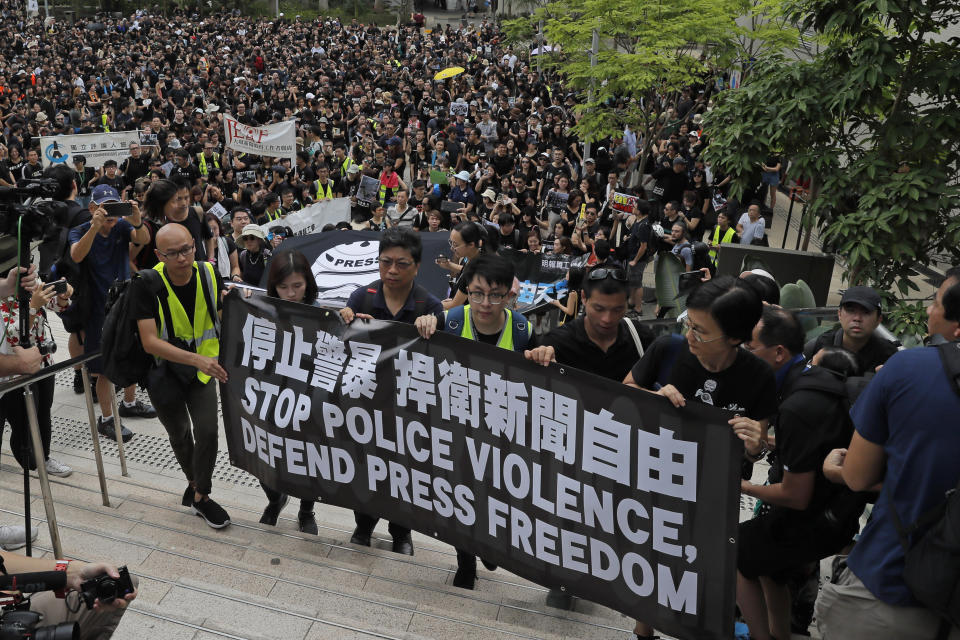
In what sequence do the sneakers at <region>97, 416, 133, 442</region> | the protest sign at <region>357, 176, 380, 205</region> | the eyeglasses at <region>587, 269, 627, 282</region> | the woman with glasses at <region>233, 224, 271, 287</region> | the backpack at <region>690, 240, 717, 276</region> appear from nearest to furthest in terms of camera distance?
the eyeglasses at <region>587, 269, 627, 282</region> → the sneakers at <region>97, 416, 133, 442</region> → the woman with glasses at <region>233, 224, 271, 287</region> → the backpack at <region>690, 240, 717, 276</region> → the protest sign at <region>357, 176, 380, 205</region>

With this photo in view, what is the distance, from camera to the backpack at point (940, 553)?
2.63 meters

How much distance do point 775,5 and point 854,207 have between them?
711 centimetres

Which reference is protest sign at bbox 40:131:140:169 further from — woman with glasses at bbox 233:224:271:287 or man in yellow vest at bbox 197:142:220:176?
woman with glasses at bbox 233:224:271:287

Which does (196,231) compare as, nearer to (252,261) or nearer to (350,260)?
(252,261)

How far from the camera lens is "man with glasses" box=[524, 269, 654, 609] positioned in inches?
162

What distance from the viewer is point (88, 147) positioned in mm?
14891

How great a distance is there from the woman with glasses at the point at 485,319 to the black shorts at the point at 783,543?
130cm

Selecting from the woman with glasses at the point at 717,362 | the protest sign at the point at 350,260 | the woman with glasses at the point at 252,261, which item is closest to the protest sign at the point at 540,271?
the protest sign at the point at 350,260

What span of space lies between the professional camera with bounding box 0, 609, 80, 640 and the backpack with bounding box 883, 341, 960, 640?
109 inches

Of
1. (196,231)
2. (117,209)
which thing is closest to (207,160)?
(196,231)

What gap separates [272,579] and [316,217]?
9115mm

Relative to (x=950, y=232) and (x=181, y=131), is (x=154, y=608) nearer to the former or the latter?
(x=950, y=232)

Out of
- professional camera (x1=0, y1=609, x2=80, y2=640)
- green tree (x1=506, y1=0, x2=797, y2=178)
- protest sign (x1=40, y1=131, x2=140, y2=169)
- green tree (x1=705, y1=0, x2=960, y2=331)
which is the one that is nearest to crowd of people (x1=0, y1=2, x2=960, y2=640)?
protest sign (x1=40, y1=131, x2=140, y2=169)

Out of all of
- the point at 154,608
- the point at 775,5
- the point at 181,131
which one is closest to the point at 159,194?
the point at 154,608
